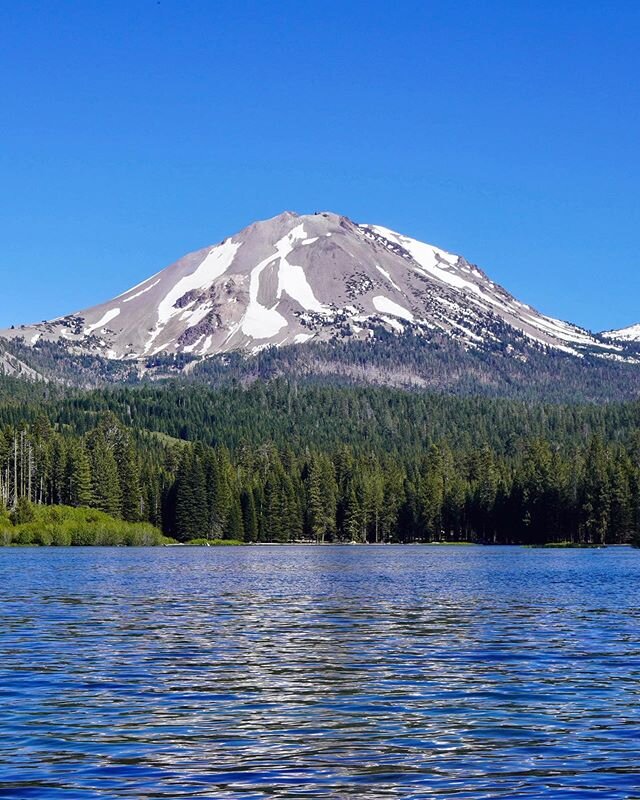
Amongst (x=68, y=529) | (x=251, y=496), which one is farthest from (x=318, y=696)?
(x=251, y=496)

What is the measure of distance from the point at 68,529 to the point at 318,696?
126 meters

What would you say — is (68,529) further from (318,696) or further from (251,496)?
(318,696)

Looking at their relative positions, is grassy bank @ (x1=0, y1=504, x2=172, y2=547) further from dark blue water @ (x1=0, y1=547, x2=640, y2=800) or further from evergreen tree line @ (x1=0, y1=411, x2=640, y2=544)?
dark blue water @ (x1=0, y1=547, x2=640, y2=800)

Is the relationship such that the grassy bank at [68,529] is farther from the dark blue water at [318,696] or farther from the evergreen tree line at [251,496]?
the dark blue water at [318,696]

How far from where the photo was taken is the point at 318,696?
29.2 m

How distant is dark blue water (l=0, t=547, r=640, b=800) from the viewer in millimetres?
20531

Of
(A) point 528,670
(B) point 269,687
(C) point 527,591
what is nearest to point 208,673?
(B) point 269,687

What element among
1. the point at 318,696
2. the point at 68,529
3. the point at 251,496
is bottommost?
the point at 318,696

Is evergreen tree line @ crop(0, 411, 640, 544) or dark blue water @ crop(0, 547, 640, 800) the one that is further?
evergreen tree line @ crop(0, 411, 640, 544)

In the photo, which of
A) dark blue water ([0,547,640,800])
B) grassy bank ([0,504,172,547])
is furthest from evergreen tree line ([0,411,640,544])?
dark blue water ([0,547,640,800])

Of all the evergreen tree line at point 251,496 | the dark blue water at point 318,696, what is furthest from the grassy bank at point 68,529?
the dark blue water at point 318,696

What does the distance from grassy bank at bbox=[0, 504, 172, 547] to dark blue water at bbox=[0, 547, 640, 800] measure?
284 ft

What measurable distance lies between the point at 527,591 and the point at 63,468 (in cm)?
13174

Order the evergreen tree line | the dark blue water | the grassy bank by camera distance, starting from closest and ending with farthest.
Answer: the dark blue water → the grassy bank → the evergreen tree line
